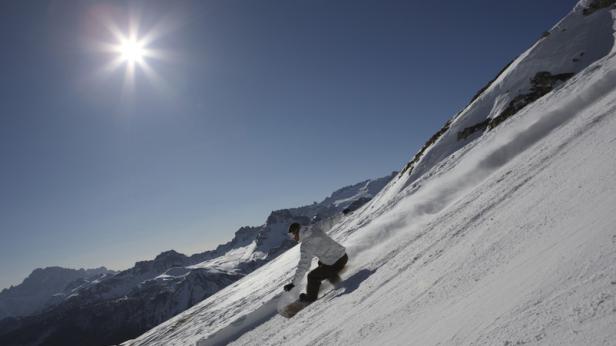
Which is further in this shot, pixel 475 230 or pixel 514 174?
pixel 514 174

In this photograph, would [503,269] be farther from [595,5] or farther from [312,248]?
[595,5]

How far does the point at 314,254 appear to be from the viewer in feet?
29.2

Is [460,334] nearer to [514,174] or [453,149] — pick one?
[514,174]

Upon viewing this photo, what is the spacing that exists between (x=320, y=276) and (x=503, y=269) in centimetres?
529

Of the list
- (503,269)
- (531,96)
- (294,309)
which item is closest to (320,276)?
(294,309)

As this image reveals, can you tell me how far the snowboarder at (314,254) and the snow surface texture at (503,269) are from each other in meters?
0.40

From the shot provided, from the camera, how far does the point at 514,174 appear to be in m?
8.88

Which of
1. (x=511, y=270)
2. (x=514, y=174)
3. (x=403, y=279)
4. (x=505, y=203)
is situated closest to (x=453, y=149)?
(x=514, y=174)

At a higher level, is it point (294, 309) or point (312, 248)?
point (312, 248)

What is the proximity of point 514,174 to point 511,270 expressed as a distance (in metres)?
5.68

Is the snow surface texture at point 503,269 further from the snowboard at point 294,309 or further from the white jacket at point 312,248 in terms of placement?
the white jacket at point 312,248

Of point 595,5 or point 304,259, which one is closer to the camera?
point 304,259

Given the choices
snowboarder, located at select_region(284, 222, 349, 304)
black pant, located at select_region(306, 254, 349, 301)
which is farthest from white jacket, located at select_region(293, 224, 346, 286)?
black pant, located at select_region(306, 254, 349, 301)

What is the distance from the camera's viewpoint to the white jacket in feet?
29.0
